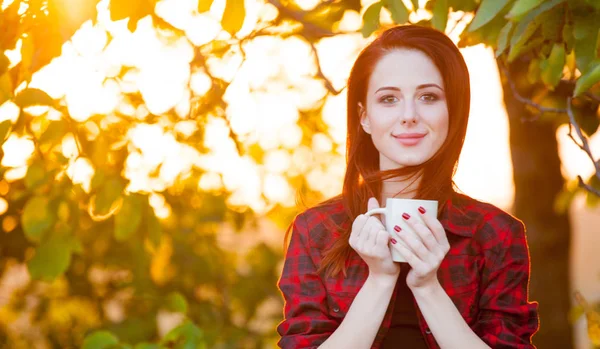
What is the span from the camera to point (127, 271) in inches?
220

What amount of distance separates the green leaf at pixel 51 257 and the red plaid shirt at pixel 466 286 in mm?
778

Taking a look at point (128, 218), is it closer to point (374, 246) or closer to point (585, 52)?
point (374, 246)

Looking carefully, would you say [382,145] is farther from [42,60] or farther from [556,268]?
[556,268]

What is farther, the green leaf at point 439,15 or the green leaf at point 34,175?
the green leaf at point 34,175

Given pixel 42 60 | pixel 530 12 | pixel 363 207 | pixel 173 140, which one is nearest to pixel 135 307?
pixel 173 140

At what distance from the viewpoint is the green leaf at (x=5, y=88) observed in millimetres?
2285

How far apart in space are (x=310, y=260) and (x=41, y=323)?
4.00 m

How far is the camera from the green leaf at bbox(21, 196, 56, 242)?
2439mm

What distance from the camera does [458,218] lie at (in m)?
2.10

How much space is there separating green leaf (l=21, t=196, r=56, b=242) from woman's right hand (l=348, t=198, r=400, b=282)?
1.10 m

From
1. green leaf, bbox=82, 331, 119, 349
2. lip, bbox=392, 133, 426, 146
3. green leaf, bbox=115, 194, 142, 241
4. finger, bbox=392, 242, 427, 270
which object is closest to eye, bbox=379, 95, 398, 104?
lip, bbox=392, 133, 426, 146

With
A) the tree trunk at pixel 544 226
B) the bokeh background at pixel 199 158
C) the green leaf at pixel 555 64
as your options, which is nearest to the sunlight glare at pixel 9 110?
the bokeh background at pixel 199 158

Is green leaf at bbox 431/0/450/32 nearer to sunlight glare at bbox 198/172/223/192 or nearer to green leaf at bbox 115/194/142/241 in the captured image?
green leaf at bbox 115/194/142/241

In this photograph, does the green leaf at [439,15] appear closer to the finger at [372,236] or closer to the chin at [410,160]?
the chin at [410,160]
